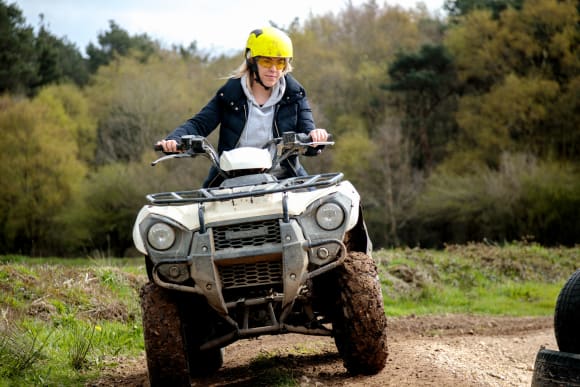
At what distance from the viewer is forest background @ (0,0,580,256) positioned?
40.0 m

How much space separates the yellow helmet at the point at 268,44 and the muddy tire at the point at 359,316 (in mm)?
1852

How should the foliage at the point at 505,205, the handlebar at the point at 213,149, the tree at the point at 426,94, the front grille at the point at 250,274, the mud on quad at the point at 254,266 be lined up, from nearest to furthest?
the mud on quad at the point at 254,266, the front grille at the point at 250,274, the handlebar at the point at 213,149, the foliage at the point at 505,205, the tree at the point at 426,94

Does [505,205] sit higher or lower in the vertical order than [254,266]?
lower

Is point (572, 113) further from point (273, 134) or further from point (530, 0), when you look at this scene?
point (273, 134)

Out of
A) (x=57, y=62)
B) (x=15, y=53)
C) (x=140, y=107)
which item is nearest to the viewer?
(x=140, y=107)

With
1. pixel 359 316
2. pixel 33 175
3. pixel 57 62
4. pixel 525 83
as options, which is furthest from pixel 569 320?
pixel 57 62

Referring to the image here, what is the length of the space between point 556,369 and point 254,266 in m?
2.02

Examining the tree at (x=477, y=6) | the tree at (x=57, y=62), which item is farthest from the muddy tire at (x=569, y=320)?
the tree at (x=57, y=62)

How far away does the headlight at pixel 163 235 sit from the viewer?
5465mm

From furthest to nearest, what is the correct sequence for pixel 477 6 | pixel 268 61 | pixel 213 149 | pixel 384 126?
pixel 477 6
pixel 384 126
pixel 268 61
pixel 213 149

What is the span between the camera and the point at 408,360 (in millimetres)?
6547

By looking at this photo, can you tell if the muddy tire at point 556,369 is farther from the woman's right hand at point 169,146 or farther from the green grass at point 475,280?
the green grass at point 475,280

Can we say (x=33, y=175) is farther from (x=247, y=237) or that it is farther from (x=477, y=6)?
(x=247, y=237)

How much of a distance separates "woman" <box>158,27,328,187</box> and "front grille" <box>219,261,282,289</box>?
1293 mm
